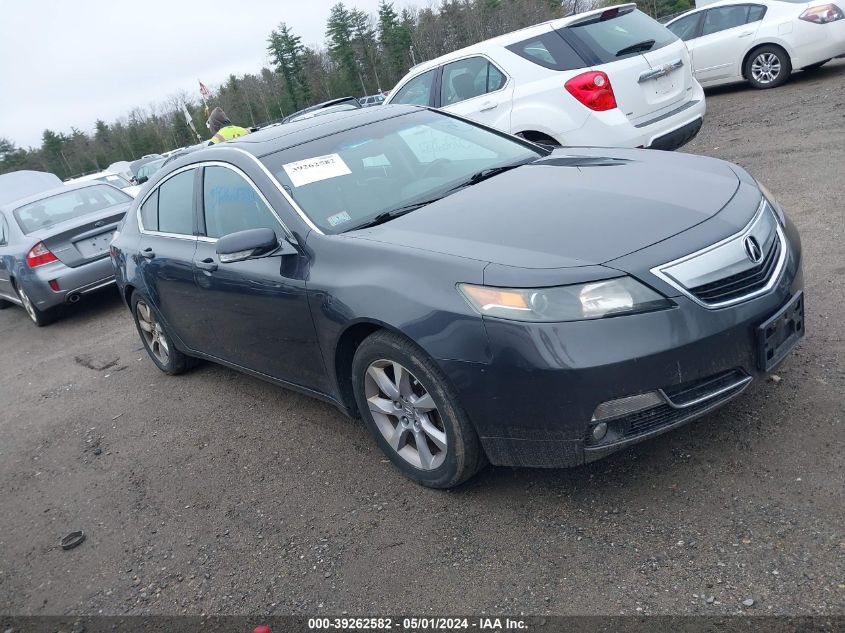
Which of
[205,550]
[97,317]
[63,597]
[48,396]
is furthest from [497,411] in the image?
[97,317]

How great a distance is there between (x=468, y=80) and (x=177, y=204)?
381 centimetres

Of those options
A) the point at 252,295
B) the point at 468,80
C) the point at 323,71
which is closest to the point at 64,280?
the point at 468,80

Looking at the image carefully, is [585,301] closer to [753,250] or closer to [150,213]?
[753,250]

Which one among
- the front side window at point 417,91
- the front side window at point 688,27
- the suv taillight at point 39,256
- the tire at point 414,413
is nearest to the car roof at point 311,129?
the tire at point 414,413

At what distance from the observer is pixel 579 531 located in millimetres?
2889

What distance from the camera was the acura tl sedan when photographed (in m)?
2.66

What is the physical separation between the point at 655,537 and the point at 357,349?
1.46 metres

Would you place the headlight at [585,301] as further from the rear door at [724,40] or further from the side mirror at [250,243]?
the rear door at [724,40]

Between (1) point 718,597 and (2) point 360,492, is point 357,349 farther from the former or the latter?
(1) point 718,597

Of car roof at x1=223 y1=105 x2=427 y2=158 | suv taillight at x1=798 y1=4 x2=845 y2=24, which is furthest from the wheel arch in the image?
car roof at x1=223 y1=105 x2=427 y2=158

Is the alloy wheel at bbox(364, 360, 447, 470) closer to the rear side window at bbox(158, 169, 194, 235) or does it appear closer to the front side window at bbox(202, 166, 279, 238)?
the front side window at bbox(202, 166, 279, 238)

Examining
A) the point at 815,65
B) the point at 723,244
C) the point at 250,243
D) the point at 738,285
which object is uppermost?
the point at 250,243

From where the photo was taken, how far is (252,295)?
388 centimetres

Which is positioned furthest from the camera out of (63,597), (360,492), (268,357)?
(268,357)
